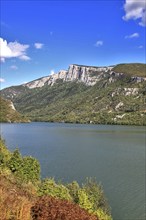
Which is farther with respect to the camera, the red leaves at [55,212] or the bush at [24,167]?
the bush at [24,167]

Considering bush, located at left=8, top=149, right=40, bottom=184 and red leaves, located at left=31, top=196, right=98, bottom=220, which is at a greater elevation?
red leaves, located at left=31, top=196, right=98, bottom=220

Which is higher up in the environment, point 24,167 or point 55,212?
point 55,212

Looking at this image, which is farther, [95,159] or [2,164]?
[95,159]

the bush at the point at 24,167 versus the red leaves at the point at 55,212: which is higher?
the red leaves at the point at 55,212

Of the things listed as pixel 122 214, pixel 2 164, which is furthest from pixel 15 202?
pixel 122 214

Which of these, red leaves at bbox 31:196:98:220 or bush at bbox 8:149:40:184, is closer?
red leaves at bbox 31:196:98:220

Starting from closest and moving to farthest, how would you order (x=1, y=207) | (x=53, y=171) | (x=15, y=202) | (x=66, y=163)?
(x=1, y=207) < (x=15, y=202) < (x=53, y=171) < (x=66, y=163)

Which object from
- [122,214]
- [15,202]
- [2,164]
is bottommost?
[122,214]

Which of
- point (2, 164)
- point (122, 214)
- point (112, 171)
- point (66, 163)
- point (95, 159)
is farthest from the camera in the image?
point (95, 159)

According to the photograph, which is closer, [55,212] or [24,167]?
[55,212]

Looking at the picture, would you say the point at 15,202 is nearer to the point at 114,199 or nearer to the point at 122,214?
the point at 122,214

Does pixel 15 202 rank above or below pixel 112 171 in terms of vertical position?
above
